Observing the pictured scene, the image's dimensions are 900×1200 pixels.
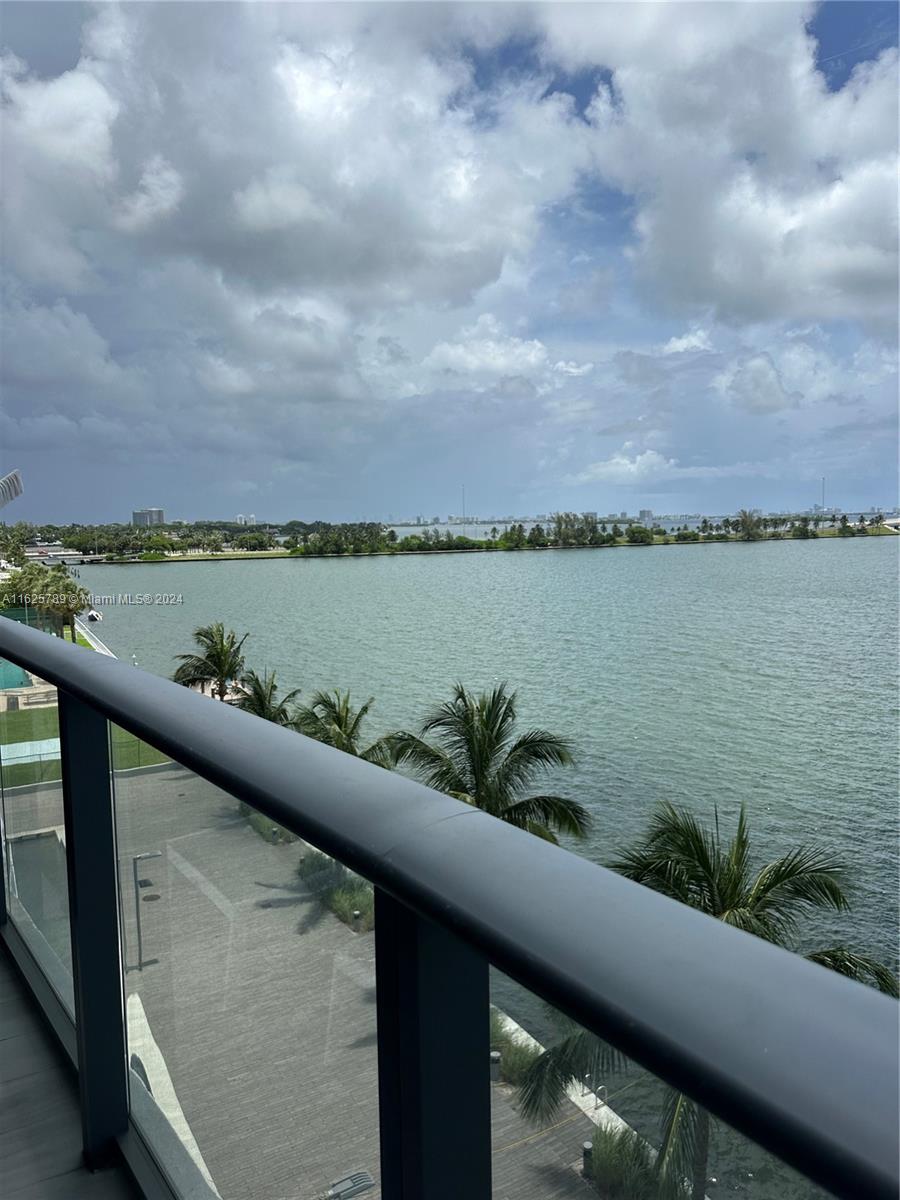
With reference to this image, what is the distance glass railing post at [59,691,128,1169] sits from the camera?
58.2 inches

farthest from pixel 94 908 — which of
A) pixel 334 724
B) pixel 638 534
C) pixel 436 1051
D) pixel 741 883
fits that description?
pixel 638 534

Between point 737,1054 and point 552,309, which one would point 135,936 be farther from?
point 552,309

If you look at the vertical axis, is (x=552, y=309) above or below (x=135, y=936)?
above

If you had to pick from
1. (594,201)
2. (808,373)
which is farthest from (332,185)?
(808,373)

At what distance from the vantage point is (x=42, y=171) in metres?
116

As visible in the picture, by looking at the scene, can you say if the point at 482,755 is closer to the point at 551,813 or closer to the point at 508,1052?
the point at 551,813

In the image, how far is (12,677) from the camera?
2.09 m

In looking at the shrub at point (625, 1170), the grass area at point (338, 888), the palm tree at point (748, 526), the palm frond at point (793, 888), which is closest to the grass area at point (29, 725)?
the grass area at point (338, 888)

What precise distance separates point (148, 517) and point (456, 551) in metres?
54.7

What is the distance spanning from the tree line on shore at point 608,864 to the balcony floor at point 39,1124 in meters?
0.86

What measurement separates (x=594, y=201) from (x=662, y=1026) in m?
167

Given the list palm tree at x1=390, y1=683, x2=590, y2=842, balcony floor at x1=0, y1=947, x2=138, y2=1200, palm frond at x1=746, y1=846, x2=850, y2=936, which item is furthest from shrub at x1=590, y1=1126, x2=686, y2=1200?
palm tree at x1=390, y1=683, x2=590, y2=842

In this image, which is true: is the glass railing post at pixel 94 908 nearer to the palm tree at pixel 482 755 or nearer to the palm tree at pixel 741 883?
the palm tree at pixel 741 883

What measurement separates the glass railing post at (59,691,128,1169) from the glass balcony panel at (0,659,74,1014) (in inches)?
5.5
